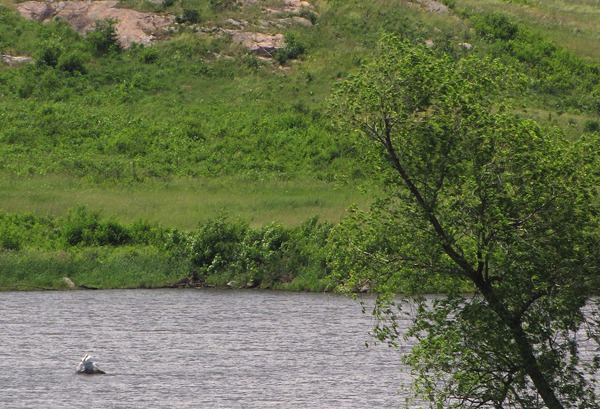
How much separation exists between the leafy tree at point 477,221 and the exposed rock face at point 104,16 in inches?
2165

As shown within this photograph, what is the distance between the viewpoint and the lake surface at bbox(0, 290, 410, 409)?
27828 millimetres

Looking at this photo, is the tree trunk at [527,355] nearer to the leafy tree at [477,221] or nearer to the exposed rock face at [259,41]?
the leafy tree at [477,221]

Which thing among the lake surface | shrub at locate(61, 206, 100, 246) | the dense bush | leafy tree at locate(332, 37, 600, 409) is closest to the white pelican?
the lake surface

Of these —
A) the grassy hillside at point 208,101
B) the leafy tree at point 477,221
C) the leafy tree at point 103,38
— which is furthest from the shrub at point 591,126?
the leafy tree at point 477,221

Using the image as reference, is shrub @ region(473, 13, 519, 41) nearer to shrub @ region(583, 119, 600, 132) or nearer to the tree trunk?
shrub @ region(583, 119, 600, 132)

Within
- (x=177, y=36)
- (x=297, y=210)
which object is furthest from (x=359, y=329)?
(x=177, y=36)

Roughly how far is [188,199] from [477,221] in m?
35.2

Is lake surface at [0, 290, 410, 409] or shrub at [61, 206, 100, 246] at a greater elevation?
lake surface at [0, 290, 410, 409]

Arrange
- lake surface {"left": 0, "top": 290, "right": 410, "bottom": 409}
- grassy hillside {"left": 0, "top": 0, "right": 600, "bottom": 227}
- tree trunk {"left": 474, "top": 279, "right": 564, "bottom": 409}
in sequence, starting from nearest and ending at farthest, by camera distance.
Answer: tree trunk {"left": 474, "top": 279, "right": 564, "bottom": 409} → lake surface {"left": 0, "top": 290, "right": 410, "bottom": 409} → grassy hillside {"left": 0, "top": 0, "right": 600, "bottom": 227}

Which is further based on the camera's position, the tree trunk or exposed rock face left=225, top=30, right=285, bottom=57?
exposed rock face left=225, top=30, right=285, bottom=57

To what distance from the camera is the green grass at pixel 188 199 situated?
1955 inches

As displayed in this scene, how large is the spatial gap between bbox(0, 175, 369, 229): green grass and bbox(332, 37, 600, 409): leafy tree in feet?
94.9

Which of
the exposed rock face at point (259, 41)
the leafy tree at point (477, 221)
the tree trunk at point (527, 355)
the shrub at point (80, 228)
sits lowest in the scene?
the shrub at point (80, 228)

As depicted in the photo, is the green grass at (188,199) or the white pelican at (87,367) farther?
the green grass at (188,199)
